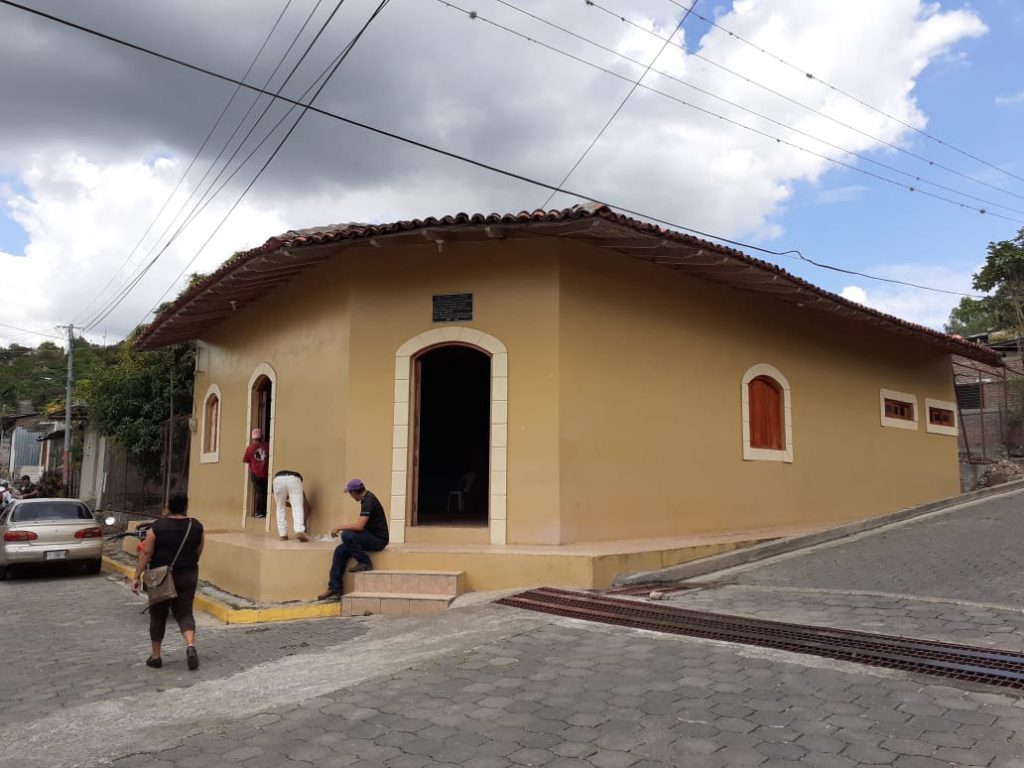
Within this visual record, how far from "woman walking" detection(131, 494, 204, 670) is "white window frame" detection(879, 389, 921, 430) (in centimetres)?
1254

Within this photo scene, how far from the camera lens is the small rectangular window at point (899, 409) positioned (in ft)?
47.7

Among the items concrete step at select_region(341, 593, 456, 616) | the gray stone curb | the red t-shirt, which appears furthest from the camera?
the red t-shirt

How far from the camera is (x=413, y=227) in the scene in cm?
824

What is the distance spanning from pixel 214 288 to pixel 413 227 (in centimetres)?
399

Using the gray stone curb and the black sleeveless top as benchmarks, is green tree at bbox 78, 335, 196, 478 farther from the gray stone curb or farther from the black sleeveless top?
the gray stone curb

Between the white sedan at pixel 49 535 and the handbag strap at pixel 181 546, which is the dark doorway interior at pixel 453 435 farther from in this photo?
the handbag strap at pixel 181 546

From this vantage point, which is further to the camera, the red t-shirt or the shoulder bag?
the red t-shirt

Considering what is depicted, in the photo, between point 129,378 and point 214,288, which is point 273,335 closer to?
point 214,288

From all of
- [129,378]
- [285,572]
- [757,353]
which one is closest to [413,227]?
[285,572]

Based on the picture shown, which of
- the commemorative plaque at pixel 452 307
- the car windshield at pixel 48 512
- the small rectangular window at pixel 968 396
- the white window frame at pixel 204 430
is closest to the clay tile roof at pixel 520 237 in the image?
the commemorative plaque at pixel 452 307

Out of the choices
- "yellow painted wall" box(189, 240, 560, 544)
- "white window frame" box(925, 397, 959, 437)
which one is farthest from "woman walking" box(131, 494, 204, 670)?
"white window frame" box(925, 397, 959, 437)

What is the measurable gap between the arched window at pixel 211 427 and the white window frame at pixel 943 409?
14147mm

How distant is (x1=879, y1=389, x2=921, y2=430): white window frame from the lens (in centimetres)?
1423

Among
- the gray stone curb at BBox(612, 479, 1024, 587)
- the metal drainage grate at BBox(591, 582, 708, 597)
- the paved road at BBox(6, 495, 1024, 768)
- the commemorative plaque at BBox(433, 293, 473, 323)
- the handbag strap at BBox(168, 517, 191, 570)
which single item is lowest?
the paved road at BBox(6, 495, 1024, 768)
